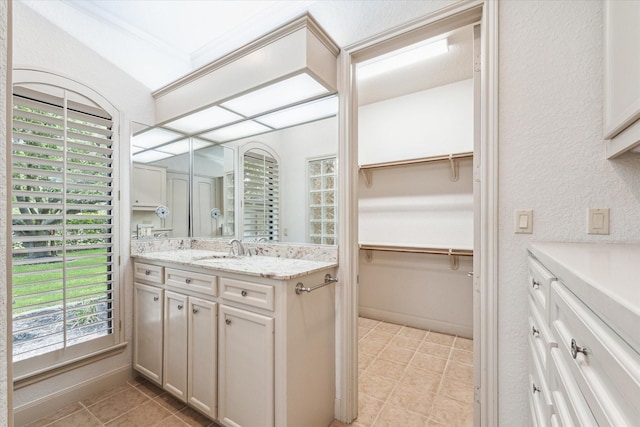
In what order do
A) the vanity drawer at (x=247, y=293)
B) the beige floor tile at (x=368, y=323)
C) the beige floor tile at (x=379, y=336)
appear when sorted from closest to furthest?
the vanity drawer at (x=247, y=293)
the beige floor tile at (x=379, y=336)
the beige floor tile at (x=368, y=323)

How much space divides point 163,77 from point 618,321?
3114 millimetres

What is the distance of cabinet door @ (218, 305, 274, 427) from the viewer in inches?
54.1

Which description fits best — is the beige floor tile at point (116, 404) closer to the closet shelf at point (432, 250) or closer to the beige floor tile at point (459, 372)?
the beige floor tile at point (459, 372)

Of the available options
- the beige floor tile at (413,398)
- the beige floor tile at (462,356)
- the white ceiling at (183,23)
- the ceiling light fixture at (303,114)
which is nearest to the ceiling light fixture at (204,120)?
the ceiling light fixture at (303,114)

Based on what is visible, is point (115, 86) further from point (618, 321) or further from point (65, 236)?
point (618, 321)

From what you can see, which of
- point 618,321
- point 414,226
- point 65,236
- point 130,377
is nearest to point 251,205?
point 65,236

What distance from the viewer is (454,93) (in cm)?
289

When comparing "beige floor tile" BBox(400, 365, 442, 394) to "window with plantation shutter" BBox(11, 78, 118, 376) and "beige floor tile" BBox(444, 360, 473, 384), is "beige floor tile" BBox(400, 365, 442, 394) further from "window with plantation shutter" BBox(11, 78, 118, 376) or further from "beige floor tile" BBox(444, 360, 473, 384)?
"window with plantation shutter" BBox(11, 78, 118, 376)

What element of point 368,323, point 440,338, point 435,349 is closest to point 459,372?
point 435,349

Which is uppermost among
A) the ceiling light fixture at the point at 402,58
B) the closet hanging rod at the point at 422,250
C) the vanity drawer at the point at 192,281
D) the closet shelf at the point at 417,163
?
the ceiling light fixture at the point at 402,58

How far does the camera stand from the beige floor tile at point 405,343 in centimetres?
264

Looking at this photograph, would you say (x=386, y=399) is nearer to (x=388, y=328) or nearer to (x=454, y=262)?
(x=388, y=328)

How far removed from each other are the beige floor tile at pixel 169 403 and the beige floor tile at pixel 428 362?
1773 mm

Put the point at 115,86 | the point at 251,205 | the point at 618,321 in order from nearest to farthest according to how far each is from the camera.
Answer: the point at 618,321
the point at 115,86
the point at 251,205
